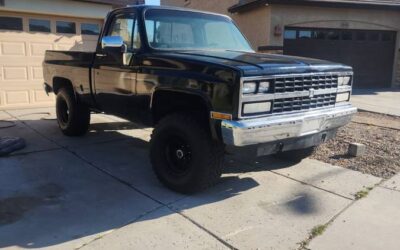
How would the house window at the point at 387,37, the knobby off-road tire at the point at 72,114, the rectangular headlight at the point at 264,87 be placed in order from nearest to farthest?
1. the rectangular headlight at the point at 264,87
2. the knobby off-road tire at the point at 72,114
3. the house window at the point at 387,37

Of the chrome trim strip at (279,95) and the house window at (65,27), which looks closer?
the chrome trim strip at (279,95)

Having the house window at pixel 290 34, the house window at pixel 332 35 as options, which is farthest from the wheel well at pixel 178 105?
the house window at pixel 332 35

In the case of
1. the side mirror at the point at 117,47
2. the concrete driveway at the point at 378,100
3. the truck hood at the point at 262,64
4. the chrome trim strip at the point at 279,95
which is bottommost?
the concrete driveway at the point at 378,100

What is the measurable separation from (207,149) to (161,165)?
2.53ft

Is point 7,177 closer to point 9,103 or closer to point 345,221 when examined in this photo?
point 345,221

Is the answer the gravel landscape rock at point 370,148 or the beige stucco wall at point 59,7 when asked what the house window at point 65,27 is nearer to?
the beige stucco wall at point 59,7

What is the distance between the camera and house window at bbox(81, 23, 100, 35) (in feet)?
35.8

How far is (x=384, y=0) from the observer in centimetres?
1639

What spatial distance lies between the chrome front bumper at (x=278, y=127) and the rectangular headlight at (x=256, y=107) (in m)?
0.08

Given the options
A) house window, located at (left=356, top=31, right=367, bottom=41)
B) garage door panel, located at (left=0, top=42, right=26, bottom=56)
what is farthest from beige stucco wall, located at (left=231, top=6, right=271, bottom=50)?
garage door panel, located at (left=0, top=42, right=26, bottom=56)

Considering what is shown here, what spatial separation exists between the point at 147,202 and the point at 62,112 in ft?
12.4

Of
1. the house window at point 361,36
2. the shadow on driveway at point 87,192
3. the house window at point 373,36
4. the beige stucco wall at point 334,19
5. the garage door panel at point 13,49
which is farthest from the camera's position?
the house window at point 373,36

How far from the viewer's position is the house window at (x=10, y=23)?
9.64 meters

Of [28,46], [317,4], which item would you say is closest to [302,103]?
[28,46]
